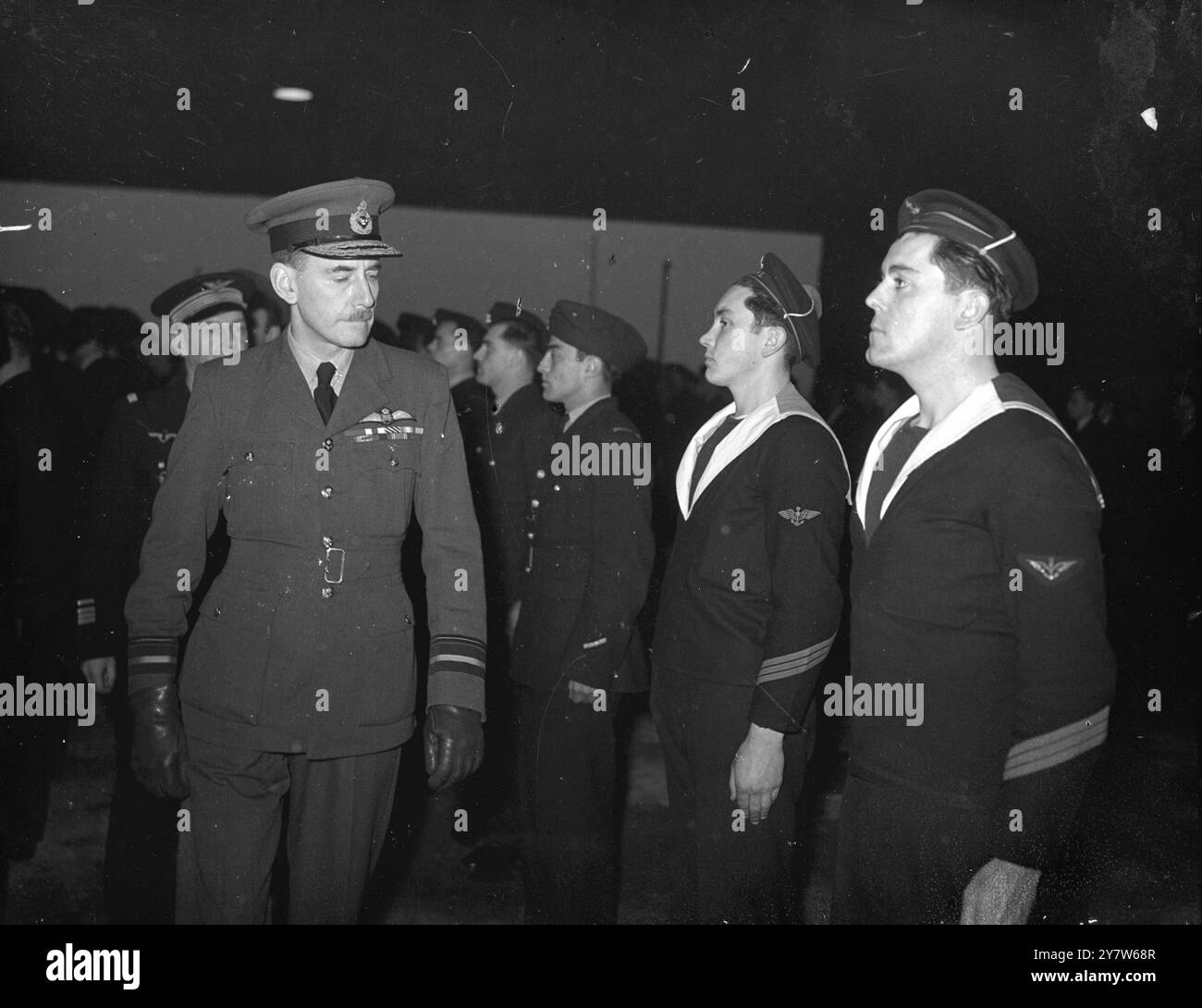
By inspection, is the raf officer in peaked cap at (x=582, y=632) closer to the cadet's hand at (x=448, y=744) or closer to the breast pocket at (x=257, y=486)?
the cadet's hand at (x=448, y=744)

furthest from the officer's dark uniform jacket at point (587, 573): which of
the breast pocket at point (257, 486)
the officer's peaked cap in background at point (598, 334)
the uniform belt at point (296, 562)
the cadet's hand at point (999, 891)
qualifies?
the cadet's hand at point (999, 891)

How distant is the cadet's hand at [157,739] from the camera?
2.36 metres

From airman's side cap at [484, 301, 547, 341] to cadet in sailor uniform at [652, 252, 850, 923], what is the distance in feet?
1.63

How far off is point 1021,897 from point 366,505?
1505 mm

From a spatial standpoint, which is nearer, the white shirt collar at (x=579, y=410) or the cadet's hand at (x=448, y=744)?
the cadet's hand at (x=448, y=744)

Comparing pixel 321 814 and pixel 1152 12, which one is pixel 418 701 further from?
pixel 1152 12

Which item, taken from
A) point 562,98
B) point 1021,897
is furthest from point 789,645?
point 562,98

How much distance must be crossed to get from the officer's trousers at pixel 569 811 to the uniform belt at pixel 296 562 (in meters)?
0.81

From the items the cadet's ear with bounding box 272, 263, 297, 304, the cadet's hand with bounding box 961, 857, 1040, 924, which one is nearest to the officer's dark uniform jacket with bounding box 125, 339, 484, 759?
the cadet's ear with bounding box 272, 263, 297, 304

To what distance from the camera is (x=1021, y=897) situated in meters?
2.00

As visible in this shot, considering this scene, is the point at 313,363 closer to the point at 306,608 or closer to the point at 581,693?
the point at 306,608

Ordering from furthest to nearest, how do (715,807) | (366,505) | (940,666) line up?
(715,807)
(366,505)
(940,666)

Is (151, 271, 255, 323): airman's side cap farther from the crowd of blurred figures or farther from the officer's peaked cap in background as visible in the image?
the officer's peaked cap in background

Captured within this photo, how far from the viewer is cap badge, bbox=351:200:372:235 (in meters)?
2.53
